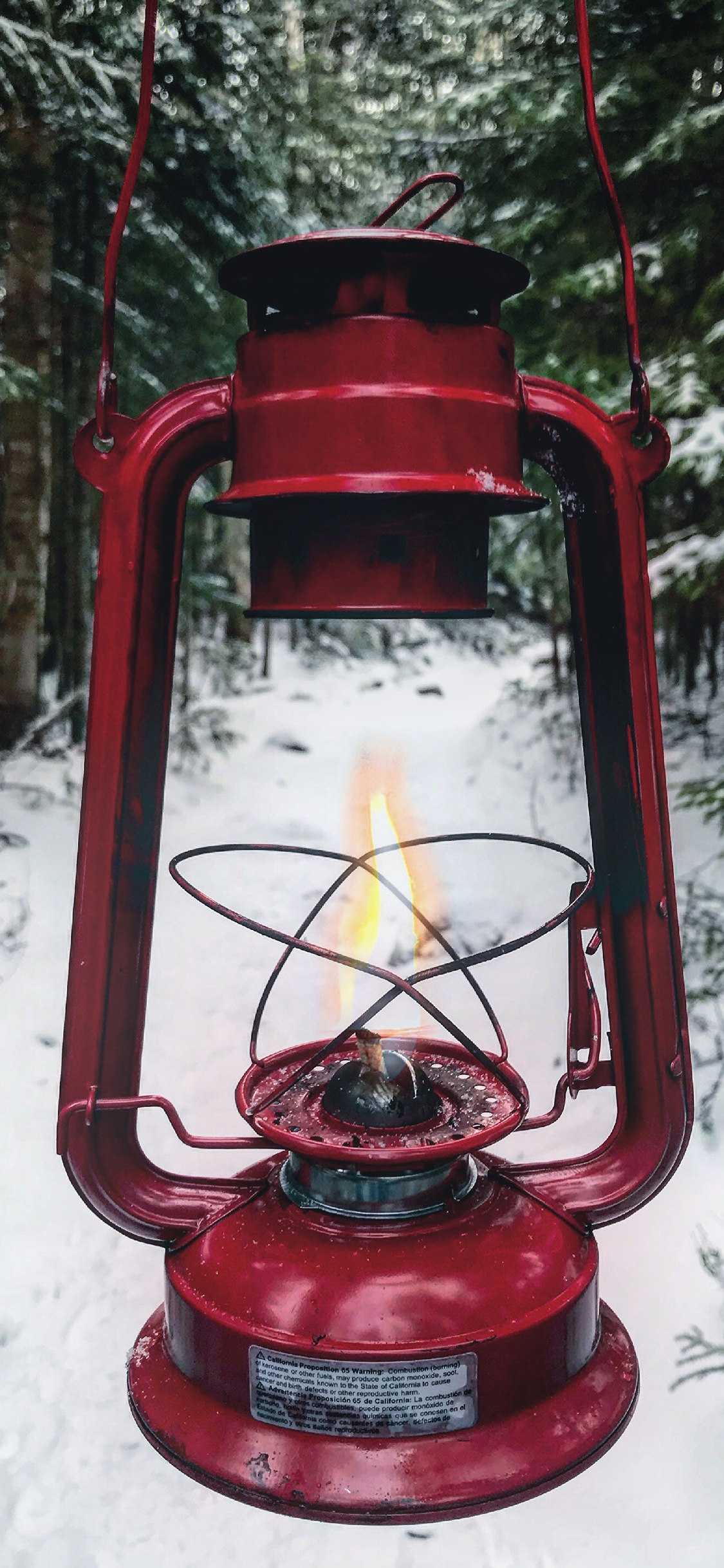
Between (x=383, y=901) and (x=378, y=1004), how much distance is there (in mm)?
3788

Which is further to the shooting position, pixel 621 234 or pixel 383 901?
pixel 383 901

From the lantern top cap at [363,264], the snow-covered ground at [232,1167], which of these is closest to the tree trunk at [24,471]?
the snow-covered ground at [232,1167]

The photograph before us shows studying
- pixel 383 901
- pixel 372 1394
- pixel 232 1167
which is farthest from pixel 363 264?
pixel 383 901

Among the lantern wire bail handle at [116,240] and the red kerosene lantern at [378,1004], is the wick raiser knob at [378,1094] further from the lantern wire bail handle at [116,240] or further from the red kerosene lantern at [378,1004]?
the lantern wire bail handle at [116,240]

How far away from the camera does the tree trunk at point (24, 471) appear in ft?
19.7

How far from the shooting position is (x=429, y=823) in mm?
6672

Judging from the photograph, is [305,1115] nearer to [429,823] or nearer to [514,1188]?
[514,1188]

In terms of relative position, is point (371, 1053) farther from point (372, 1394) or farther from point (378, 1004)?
point (372, 1394)

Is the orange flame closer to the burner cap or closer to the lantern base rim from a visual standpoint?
the burner cap

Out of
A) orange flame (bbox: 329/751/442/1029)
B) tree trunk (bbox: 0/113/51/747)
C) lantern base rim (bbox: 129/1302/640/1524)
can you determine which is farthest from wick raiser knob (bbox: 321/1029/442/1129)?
tree trunk (bbox: 0/113/51/747)

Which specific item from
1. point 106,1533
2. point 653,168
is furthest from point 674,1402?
point 653,168

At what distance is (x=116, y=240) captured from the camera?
1.68m

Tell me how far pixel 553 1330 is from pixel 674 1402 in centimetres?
63

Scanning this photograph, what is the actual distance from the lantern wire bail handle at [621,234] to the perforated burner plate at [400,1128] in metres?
1.06
